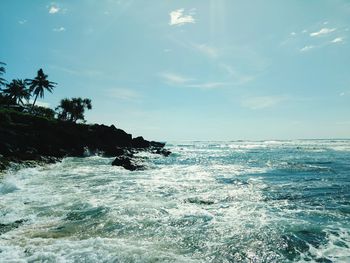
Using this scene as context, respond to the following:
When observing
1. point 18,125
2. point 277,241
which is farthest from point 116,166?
point 277,241

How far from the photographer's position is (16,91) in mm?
68062

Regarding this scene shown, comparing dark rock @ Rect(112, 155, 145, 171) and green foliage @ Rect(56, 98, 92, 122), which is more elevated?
green foliage @ Rect(56, 98, 92, 122)

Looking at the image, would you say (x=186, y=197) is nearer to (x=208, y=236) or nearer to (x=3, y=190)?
(x=208, y=236)

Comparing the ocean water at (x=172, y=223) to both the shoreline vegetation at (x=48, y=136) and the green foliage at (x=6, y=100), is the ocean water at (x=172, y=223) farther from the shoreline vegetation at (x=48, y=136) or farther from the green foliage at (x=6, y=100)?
the green foliage at (x=6, y=100)

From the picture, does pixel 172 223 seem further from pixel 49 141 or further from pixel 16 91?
pixel 16 91

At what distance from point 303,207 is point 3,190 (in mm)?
17392

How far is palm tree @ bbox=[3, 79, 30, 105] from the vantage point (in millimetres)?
67812

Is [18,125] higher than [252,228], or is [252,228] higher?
[18,125]

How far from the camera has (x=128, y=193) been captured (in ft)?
64.4

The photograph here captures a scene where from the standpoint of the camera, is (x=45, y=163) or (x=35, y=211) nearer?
(x=35, y=211)

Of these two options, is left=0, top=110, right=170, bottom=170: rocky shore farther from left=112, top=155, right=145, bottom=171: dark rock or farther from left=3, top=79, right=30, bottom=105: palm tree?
left=3, top=79, right=30, bottom=105: palm tree

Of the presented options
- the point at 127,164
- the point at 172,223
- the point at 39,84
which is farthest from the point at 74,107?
the point at 172,223

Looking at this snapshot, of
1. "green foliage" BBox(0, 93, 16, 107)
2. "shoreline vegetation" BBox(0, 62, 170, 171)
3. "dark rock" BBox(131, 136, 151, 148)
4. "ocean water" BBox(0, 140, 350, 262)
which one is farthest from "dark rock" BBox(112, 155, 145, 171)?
"dark rock" BBox(131, 136, 151, 148)

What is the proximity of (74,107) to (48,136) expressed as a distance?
110 ft
